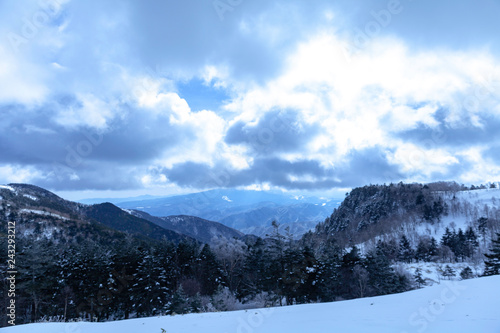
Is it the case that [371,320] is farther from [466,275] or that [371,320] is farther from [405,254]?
[405,254]

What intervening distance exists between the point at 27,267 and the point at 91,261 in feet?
24.9

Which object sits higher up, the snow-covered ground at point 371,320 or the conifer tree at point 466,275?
the snow-covered ground at point 371,320

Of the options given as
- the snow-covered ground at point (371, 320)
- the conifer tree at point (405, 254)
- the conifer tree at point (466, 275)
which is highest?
the snow-covered ground at point (371, 320)

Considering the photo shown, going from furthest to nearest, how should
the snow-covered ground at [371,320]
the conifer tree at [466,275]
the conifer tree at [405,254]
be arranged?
the conifer tree at [405,254]
the conifer tree at [466,275]
the snow-covered ground at [371,320]

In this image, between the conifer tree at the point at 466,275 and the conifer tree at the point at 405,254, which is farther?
the conifer tree at the point at 405,254

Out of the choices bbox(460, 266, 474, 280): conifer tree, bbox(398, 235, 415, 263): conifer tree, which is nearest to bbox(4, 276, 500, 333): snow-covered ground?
bbox(460, 266, 474, 280): conifer tree

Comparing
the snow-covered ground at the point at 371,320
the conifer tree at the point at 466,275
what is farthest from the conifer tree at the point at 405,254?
the snow-covered ground at the point at 371,320

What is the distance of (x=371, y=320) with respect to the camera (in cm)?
1104

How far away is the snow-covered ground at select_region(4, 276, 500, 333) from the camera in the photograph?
9609 millimetres

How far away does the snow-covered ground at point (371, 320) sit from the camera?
961 centimetres

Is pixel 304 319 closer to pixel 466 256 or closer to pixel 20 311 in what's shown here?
pixel 20 311

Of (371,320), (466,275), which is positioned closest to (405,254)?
(466,275)

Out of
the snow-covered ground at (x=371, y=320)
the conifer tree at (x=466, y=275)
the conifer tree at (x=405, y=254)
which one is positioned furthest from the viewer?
the conifer tree at (x=405, y=254)

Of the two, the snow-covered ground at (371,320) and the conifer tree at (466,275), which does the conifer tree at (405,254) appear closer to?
the conifer tree at (466,275)
